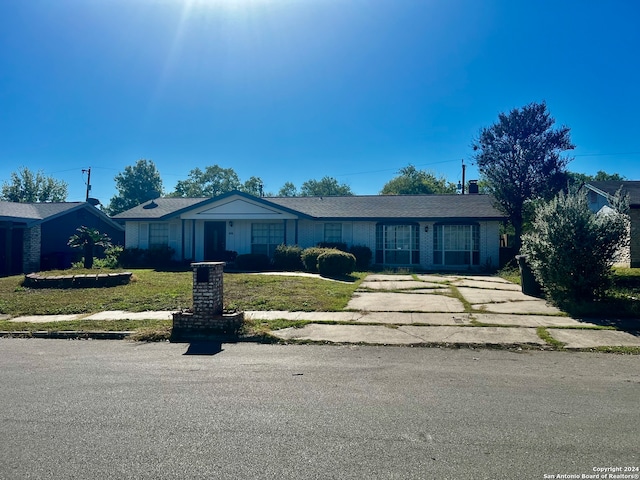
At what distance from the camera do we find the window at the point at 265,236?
22.7 metres

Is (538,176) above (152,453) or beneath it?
above

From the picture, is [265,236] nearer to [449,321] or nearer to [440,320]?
[440,320]

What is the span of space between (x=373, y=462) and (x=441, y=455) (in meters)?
0.54

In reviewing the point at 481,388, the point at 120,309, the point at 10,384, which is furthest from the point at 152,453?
the point at 120,309

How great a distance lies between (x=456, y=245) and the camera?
21125mm

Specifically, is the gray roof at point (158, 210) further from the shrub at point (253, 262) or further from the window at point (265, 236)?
the shrub at point (253, 262)

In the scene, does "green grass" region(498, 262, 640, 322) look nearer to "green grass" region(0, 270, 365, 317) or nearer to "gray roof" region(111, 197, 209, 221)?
"green grass" region(0, 270, 365, 317)

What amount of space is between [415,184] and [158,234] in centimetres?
4079

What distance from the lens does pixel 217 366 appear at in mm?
6008

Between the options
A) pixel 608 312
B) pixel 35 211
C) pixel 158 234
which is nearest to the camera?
pixel 608 312

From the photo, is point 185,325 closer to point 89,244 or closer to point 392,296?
point 392,296

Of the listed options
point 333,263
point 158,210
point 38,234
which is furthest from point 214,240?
point 38,234

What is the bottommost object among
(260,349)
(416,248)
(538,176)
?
(260,349)

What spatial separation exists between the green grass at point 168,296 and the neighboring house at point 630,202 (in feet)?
38.8
